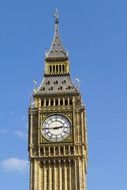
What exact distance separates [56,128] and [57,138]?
1.26 m

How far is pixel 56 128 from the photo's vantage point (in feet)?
229

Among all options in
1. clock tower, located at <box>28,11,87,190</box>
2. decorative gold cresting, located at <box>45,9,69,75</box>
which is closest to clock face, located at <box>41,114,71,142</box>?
clock tower, located at <box>28,11,87,190</box>

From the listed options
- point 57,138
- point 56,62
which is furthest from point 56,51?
point 57,138

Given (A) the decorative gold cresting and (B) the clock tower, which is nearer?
(B) the clock tower

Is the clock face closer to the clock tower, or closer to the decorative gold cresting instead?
the clock tower

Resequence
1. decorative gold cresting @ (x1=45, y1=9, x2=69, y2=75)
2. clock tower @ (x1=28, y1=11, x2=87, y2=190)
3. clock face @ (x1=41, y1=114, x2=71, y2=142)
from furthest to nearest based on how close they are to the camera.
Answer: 1. decorative gold cresting @ (x1=45, y1=9, x2=69, y2=75)
2. clock face @ (x1=41, y1=114, x2=71, y2=142)
3. clock tower @ (x1=28, y1=11, x2=87, y2=190)

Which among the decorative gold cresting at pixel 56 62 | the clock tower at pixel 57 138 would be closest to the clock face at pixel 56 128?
the clock tower at pixel 57 138

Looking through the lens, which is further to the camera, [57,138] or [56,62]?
[56,62]

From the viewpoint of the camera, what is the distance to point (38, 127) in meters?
69.9

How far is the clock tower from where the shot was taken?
67750 millimetres

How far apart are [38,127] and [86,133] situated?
543 centimetres

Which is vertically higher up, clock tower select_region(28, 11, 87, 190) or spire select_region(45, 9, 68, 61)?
spire select_region(45, 9, 68, 61)

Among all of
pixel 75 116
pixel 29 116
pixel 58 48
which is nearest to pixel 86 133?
pixel 75 116

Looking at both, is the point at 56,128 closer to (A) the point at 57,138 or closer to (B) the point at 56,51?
(A) the point at 57,138
